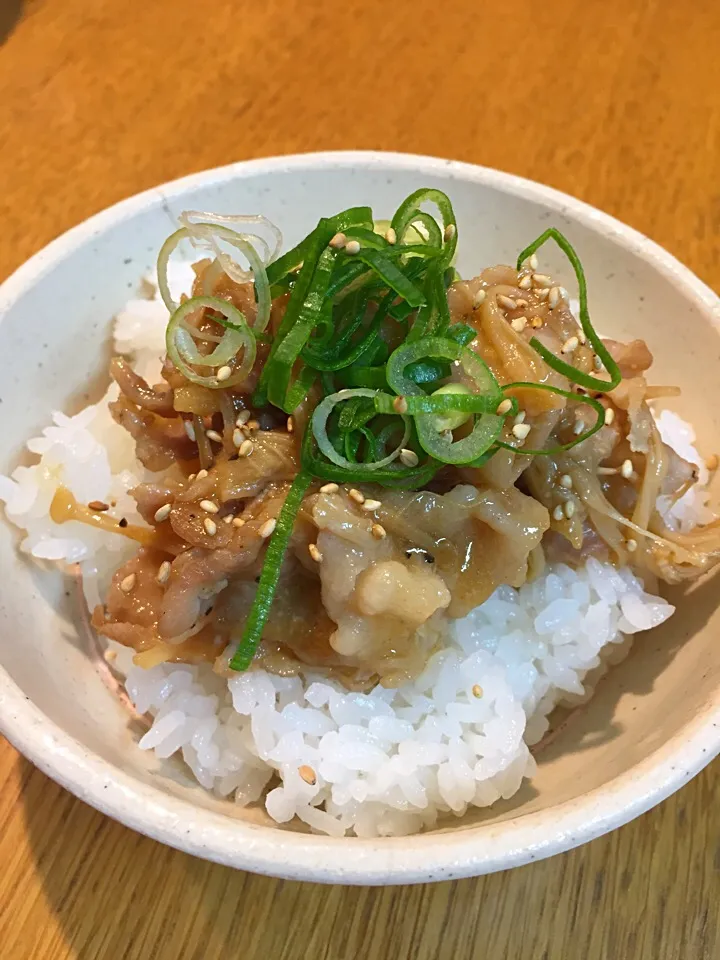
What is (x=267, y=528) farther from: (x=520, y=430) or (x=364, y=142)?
(x=364, y=142)

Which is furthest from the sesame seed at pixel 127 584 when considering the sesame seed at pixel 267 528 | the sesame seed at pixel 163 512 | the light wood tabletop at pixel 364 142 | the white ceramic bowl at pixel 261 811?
the light wood tabletop at pixel 364 142

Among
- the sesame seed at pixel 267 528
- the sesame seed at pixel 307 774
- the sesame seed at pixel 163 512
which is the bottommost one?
the sesame seed at pixel 307 774

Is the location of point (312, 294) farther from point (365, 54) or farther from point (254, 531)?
point (365, 54)

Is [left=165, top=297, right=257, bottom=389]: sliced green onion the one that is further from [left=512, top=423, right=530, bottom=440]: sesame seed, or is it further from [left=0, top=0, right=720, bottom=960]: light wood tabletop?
[left=0, top=0, right=720, bottom=960]: light wood tabletop

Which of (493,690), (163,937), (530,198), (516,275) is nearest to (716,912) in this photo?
(493,690)

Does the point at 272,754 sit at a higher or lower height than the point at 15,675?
higher

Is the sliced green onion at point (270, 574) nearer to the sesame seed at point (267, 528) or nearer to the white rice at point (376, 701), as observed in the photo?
the sesame seed at point (267, 528)

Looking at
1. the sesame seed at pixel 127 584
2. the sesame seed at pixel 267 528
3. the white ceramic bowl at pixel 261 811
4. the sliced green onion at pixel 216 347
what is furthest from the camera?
the sesame seed at pixel 127 584
